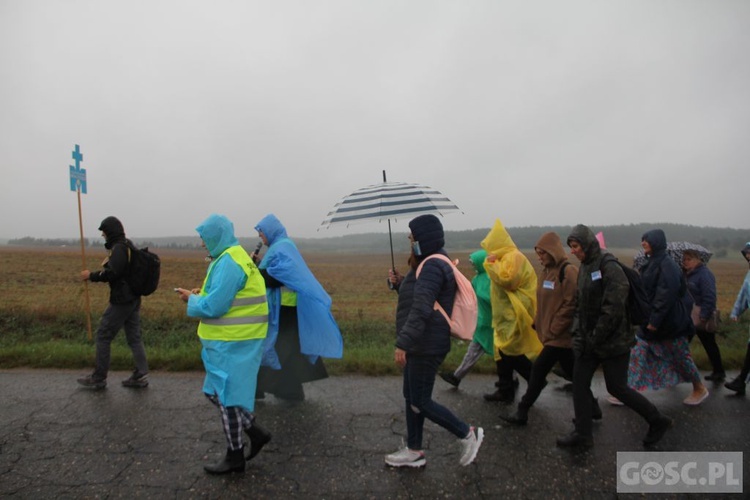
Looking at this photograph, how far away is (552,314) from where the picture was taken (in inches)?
179

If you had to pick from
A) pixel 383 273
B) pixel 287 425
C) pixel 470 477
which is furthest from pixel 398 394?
pixel 383 273

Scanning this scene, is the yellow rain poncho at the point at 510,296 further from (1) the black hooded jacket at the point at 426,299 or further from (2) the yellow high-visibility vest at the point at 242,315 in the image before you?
(2) the yellow high-visibility vest at the point at 242,315

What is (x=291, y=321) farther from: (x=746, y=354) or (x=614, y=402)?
(x=746, y=354)

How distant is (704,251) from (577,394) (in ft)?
9.89

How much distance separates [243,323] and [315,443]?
1264 millimetres

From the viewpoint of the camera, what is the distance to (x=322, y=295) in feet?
16.0

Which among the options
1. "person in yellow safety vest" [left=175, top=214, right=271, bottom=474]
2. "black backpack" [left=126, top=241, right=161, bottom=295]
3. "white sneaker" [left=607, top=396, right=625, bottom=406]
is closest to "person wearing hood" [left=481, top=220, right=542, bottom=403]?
"white sneaker" [left=607, top=396, right=625, bottom=406]

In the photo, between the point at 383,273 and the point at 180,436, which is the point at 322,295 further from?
the point at 383,273

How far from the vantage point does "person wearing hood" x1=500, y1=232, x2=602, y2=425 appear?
447cm

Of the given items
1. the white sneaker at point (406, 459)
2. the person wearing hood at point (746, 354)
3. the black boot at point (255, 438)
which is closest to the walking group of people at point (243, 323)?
the black boot at point (255, 438)

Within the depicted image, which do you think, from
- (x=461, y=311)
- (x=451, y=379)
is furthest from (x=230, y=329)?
(x=451, y=379)

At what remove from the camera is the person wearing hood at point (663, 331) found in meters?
4.90

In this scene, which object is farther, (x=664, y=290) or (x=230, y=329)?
(x=664, y=290)

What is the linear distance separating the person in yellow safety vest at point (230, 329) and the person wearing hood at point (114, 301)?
2.22 metres
